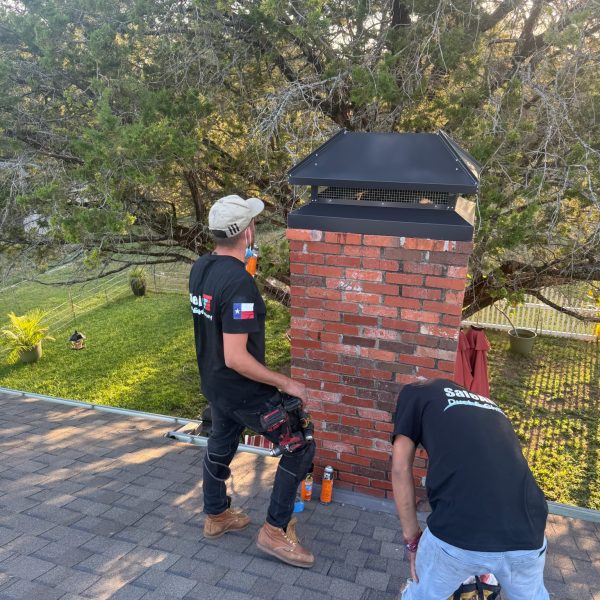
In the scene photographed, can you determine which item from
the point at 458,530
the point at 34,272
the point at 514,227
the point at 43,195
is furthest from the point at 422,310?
the point at 34,272

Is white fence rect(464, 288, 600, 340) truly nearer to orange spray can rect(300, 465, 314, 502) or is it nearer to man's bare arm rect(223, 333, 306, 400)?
orange spray can rect(300, 465, 314, 502)

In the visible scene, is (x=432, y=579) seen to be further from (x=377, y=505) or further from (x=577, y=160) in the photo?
(x=577, y=160)

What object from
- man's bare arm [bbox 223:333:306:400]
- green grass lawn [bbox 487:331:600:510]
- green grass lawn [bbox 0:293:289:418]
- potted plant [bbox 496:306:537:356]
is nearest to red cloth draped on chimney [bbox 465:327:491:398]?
man's bare arm [bbox 223:333:306:400]

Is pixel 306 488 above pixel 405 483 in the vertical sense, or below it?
below

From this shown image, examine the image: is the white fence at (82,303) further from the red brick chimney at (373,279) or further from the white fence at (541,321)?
the red brick chimney at (373,279)

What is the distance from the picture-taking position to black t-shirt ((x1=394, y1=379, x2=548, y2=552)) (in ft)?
6.24

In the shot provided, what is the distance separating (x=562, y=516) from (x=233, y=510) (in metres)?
2.16

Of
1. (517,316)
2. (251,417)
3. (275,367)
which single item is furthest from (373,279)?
(517,316)

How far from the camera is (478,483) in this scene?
1.92 meters

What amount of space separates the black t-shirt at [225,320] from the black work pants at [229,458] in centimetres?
8

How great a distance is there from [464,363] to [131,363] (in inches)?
326

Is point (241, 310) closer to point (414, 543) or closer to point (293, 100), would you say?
point (414, 543)

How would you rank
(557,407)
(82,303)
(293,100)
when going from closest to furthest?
(293,100)
(557,407)
(82,303)

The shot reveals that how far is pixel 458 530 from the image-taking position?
1.93m
